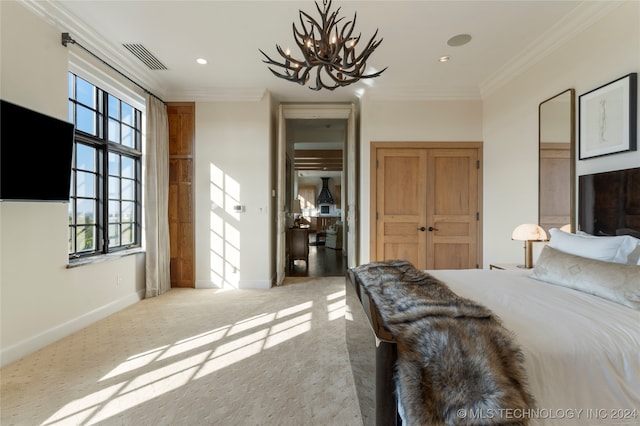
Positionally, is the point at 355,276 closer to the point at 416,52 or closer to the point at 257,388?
the point at 257,388

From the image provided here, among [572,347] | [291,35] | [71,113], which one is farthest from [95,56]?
[572,347]

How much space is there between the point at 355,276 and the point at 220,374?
1256 millimetres

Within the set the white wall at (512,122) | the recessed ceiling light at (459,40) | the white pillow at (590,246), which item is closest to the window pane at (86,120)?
the white wall at (512,122)

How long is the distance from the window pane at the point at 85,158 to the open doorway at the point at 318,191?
3.41 meters

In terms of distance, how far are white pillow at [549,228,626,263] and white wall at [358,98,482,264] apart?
2.38 metres

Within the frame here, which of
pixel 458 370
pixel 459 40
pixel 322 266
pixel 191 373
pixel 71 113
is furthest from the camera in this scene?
pixel 322 266

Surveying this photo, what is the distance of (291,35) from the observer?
2910 mm

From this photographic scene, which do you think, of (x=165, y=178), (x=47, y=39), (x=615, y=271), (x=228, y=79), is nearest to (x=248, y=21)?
(x=228, y=79)

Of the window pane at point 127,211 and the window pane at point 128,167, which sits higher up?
the window pane at point 128,167

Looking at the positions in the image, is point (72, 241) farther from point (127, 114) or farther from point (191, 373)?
point (191, 373)

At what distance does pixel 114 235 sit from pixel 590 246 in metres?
4.89

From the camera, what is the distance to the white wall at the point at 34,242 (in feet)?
7.06

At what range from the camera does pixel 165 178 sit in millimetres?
4086

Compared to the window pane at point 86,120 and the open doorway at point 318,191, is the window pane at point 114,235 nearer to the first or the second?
the window pane at point 86,120
